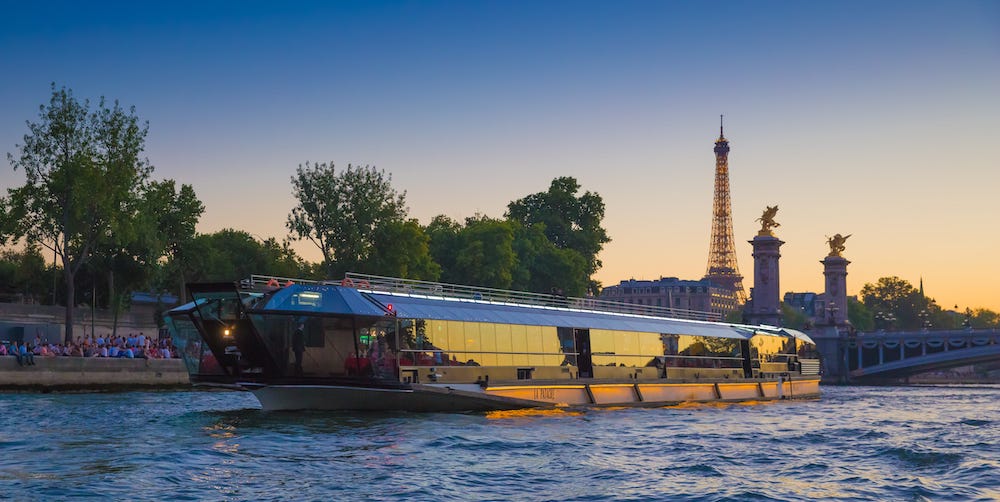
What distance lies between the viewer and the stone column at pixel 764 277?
11756 centimetres

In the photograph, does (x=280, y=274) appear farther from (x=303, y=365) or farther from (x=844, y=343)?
(x=844, y=343)

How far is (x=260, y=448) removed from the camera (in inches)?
880

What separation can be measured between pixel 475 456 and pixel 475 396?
9377 mm

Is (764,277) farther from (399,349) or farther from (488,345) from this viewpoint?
(399,349)

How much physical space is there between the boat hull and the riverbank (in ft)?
A: 57.5

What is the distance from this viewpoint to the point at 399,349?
101ft

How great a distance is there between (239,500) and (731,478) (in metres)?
8.49

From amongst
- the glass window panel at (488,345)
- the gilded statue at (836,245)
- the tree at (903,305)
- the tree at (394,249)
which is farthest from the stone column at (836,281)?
the glass window panel at (488,345)

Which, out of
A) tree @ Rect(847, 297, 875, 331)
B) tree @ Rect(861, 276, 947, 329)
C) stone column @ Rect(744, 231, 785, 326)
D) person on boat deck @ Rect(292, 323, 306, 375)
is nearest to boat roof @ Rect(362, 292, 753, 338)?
person on boat deck @ Rect(292, 323, 306, 375)

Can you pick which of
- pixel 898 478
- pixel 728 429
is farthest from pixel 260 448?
pixel 728 429

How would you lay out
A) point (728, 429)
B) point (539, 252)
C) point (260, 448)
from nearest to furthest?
point (260, 448)
point (728, 429)
point (539, 252)

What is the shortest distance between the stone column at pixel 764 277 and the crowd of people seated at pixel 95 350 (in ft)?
240

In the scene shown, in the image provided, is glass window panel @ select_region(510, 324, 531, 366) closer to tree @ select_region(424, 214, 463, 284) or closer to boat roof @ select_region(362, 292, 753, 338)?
boat roof @ select_region(362, 292, 753, 338)

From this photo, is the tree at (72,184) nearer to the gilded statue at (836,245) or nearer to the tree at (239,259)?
the tree at (239,259)
